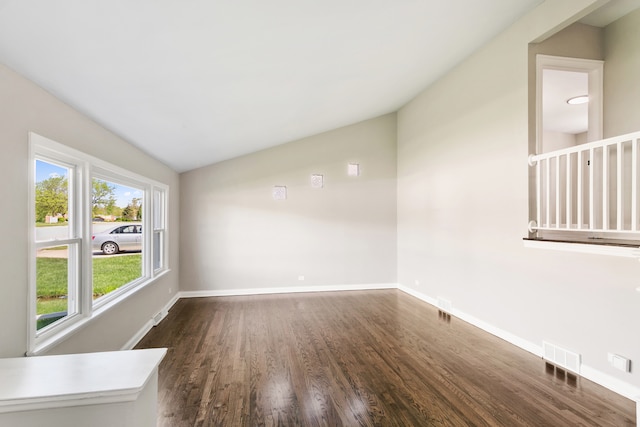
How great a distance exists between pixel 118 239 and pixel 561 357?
465cm

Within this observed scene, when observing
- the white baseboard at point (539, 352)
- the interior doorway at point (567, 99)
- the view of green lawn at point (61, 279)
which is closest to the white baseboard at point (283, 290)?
the white baseboard at point (539, 352)

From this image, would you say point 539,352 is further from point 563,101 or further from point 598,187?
point 563,101

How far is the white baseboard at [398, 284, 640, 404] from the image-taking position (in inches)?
93.3

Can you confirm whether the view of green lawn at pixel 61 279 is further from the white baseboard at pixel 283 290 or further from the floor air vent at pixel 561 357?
the floor air vent at pixel 561 357

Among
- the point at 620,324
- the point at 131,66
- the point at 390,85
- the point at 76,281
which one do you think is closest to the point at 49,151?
the point at 131,66

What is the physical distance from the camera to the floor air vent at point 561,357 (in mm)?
2734

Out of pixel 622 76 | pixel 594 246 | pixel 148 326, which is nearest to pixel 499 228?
pixel 594 246

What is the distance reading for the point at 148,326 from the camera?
12.4ft

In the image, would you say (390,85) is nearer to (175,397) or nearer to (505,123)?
(505,123)

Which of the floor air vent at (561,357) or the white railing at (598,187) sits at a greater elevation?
the white railing at (598,187)

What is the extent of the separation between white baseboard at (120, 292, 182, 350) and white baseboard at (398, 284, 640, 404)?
13.3ft

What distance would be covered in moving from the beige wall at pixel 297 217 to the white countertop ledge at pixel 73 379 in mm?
4190

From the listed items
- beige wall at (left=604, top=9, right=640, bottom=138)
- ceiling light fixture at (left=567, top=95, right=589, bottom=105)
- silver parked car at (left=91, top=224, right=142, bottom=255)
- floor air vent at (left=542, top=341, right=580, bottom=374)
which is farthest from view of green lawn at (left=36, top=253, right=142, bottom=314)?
ceiling light fixture at (left=567, top=95, right=589, bottom=105)

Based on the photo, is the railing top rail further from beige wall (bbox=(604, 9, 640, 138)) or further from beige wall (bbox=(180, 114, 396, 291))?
beige wall (bbox=(180, 114, 396, 291))
